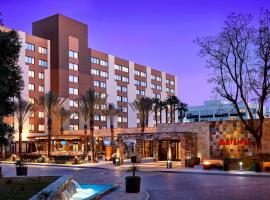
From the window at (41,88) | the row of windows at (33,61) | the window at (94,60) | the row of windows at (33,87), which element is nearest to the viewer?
the row of windows at (33,61)

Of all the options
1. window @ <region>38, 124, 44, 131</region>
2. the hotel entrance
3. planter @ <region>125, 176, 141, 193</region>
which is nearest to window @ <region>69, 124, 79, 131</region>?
window @ <region>38, 124, 44, 131</region>

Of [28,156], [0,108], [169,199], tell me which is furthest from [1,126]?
[28,156]

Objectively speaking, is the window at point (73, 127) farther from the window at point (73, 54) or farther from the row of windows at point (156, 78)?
the row of windows at point (156, 78)

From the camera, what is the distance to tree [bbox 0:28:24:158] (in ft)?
53.0

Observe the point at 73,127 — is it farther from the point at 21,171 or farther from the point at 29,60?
the point at 21,171

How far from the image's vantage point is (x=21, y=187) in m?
16.2

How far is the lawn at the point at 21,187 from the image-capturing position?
Result: 14391mm

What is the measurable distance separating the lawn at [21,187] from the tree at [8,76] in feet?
6.35

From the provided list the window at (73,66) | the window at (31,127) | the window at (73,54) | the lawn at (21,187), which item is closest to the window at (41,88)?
the window at (31,127)

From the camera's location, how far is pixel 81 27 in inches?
3762

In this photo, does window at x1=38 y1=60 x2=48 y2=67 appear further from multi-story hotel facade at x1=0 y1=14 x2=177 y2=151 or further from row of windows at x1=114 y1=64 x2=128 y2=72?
row of windows at x1=114 y1=64 x2=128 y2=72

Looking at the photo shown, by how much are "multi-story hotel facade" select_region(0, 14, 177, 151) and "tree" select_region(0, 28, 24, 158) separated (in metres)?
60.4

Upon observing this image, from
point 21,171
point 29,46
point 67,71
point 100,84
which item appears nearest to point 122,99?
point 100,84

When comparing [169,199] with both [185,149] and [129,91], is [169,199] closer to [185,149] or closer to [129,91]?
[185,149]
